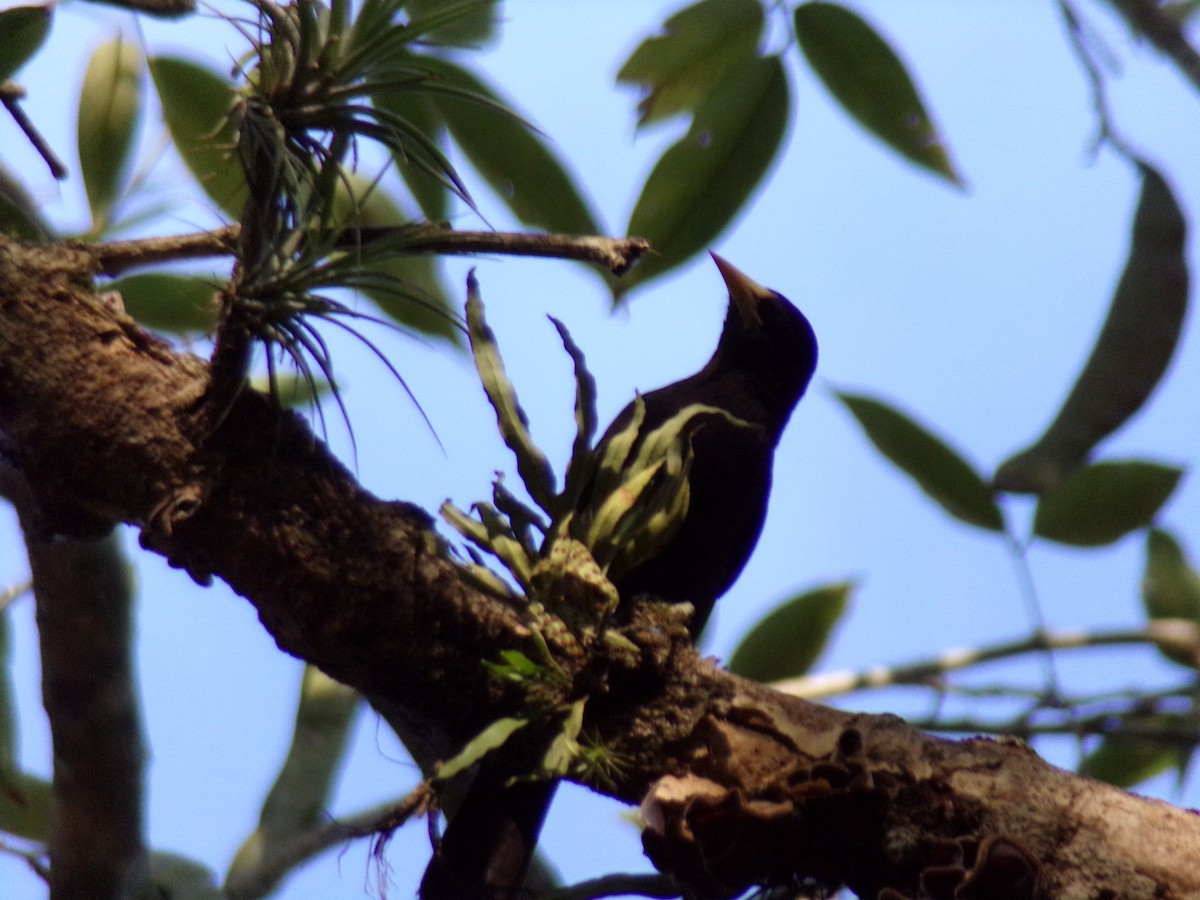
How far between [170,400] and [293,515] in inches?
8.9

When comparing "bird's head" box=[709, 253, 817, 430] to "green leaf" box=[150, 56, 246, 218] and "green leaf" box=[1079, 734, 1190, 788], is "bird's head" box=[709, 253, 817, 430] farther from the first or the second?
"green leaf" box=[150, 56, 246, 218]

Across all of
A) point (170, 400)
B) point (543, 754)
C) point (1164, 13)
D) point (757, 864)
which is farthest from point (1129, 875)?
point (1164, 13)

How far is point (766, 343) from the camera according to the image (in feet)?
11.3

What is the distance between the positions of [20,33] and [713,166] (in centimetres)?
137

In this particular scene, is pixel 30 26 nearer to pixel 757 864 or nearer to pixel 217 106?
pixel 217 106

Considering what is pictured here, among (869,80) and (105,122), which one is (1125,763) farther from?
(105,122)

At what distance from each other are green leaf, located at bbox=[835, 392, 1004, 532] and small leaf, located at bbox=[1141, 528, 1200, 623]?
702 millimetres

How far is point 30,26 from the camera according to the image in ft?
6.68

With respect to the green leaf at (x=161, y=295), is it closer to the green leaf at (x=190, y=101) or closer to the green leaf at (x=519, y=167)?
the green leaf at (x=190, y=101)

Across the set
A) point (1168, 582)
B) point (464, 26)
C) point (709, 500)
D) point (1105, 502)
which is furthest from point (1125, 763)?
point (464, 26)

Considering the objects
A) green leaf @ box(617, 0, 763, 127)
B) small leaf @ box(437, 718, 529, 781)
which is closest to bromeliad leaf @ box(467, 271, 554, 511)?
small leaf @ box(437, 718, 529, 781)

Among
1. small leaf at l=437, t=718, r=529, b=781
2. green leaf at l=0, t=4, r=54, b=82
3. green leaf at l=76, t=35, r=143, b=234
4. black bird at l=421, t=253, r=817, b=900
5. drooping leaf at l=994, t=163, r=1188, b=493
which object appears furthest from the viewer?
green leaf at l=76, t=35, r=143, b=234

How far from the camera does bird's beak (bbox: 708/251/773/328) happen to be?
3463 millimetres

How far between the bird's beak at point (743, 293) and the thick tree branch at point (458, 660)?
2065mm
